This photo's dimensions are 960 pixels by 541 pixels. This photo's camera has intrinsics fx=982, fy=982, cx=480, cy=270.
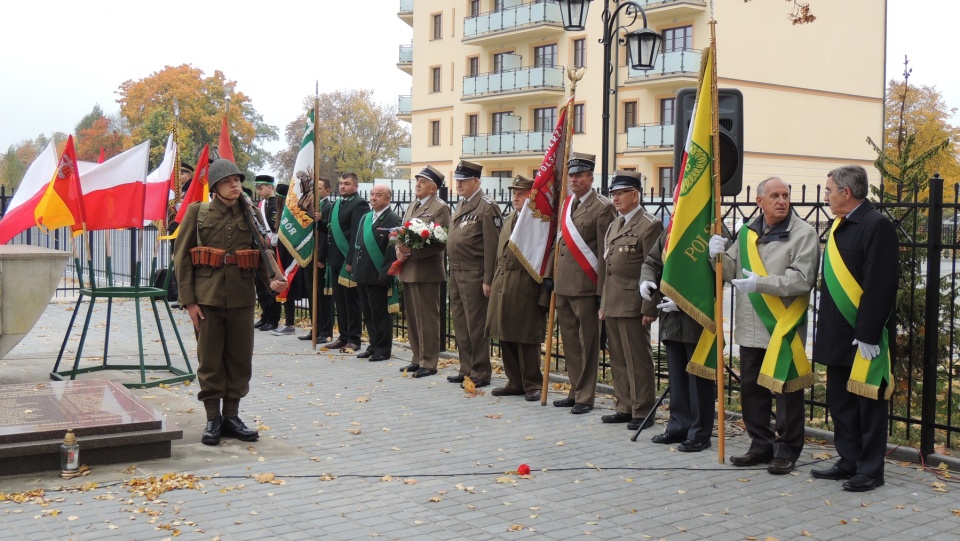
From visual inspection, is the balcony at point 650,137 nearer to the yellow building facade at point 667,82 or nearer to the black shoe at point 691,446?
the yellow building facade at point 667,82

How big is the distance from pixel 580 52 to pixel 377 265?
1327 inches

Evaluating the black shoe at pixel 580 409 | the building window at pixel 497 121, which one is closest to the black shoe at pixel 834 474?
the black shoe at pixel 580 409

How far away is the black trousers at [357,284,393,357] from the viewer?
12.2 metres

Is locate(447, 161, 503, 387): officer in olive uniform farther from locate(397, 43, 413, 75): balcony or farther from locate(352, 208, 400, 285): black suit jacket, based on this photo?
locate(397, 43, 413, 75): balcony

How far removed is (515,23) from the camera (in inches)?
1781

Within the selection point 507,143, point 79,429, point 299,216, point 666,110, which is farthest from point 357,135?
point 79,429

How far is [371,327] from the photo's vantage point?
40.7 ft

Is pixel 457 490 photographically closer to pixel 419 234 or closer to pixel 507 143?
pixel 419 234

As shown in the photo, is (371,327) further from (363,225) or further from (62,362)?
(62,362)

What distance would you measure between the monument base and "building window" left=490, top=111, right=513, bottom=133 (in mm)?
40351

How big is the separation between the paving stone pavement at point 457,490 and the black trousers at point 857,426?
23cm

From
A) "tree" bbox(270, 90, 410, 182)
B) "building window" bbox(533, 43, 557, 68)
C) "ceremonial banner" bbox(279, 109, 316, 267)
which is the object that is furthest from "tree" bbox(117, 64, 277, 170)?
"ceremonial banner" bbox(279, 109, 316, 267)

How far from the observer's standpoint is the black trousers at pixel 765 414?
7.04 meters

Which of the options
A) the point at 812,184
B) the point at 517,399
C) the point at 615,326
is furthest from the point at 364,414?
the point at 812,184
